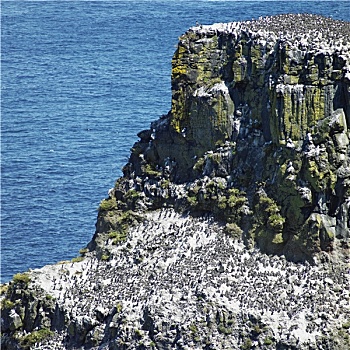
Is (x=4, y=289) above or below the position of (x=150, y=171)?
below

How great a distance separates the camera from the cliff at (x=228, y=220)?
13350cm

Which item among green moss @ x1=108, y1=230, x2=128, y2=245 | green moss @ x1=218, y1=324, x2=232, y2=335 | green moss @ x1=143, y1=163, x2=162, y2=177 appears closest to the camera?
green moss @ x1=218, y1=324, x2=232, y2=335

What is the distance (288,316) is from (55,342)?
2614 cm

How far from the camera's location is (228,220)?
Answer: 142 meters

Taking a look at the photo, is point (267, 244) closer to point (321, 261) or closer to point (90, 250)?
point (321, 261)

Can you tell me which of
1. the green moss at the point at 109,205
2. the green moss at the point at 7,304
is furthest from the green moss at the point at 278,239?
the green moss at the point at 7,304

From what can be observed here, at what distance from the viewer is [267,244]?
138875 millimetres

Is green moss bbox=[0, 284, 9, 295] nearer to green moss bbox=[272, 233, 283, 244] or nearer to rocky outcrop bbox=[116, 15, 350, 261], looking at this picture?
rocky outcrop bbox=[116, 15, 350, 261]

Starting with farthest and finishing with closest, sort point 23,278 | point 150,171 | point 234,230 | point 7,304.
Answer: point 7,304 → point 23,278 → point 150,171 → point 234,230

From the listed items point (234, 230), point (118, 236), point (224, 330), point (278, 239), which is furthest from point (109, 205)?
point (224, 330)

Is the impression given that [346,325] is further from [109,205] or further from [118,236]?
[109,205]

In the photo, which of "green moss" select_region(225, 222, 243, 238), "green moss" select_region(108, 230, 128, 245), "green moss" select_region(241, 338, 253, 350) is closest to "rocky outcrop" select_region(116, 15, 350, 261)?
"green moss" select_region(225, 222, 243, 238)

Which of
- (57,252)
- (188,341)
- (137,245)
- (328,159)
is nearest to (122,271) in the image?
(137,245)

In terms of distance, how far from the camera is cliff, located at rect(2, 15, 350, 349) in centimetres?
13350
